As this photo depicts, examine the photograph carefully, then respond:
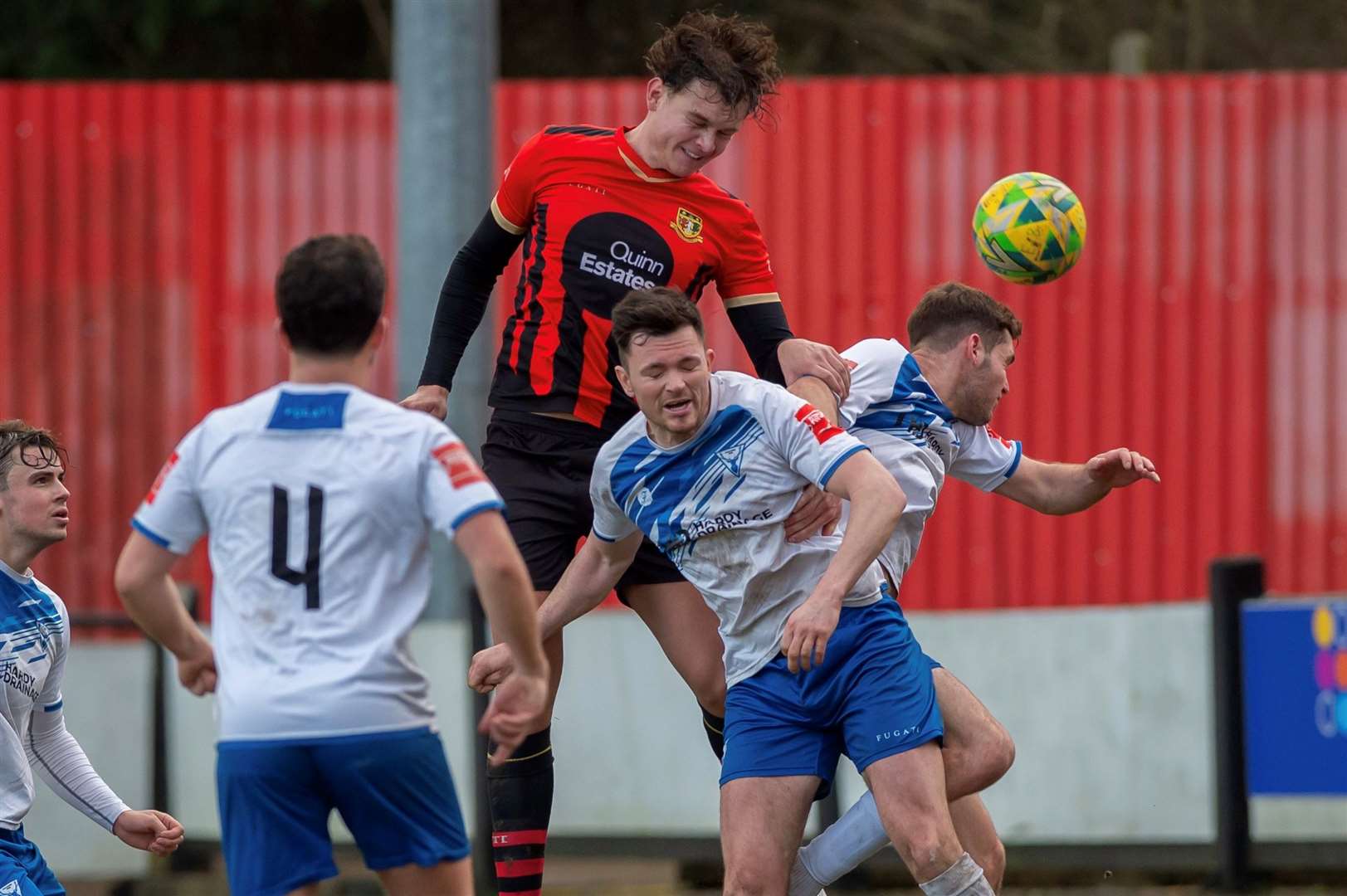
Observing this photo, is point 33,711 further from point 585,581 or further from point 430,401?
point 585,581

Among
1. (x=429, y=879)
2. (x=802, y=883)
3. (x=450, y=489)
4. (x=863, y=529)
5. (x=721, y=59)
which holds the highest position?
(x=721, y=59)

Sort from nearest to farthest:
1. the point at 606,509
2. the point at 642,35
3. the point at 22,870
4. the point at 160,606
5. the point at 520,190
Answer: the point at 160,606, the point at 22,870, the point at 606,509, the point at 520,190, the point at 642,35

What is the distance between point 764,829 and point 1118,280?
5.93m

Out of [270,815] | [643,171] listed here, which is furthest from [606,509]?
[270,815]

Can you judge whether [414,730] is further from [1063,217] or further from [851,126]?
[851,126]

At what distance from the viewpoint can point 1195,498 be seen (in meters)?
9.85

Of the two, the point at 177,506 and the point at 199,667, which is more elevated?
the point at 177,506

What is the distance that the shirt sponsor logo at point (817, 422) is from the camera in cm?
466

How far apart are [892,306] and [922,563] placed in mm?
1437

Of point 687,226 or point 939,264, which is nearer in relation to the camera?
point 687,226

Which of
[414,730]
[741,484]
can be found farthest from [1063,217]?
[414,730]

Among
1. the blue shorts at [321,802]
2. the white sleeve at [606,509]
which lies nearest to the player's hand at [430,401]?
the white sleeve at [606,509]

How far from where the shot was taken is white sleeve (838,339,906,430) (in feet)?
17.2

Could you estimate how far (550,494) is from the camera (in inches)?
207
